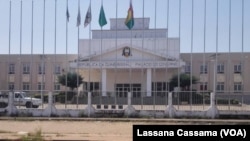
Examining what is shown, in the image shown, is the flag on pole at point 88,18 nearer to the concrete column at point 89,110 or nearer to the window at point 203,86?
the concrete column at point 89,110

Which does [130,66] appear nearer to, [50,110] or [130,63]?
[130,63]

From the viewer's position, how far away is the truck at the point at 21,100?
31.6 meters

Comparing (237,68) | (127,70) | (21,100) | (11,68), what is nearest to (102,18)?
(21,100)

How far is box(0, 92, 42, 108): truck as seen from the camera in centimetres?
3162

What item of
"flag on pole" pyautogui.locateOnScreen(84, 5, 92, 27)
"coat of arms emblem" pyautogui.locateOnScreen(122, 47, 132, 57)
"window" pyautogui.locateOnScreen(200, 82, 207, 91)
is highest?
"flag on pole" pyautogui.locateOnScreen(84, 5, 92, 27)

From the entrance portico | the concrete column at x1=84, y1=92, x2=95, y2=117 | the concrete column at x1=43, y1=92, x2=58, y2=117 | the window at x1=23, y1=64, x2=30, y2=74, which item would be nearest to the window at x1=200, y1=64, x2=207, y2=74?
→ the entrance portico

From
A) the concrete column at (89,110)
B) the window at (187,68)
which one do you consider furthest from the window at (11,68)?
the concrete column at (89,110)

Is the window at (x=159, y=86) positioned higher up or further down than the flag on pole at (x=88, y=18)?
further down

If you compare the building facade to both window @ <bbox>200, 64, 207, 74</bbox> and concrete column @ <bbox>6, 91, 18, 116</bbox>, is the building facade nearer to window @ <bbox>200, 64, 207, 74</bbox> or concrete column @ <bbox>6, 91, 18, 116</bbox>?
window @ <bbox>200, 64, 207, 74</bbox>

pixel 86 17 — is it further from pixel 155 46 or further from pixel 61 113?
pixel 155 46

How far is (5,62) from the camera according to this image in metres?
59.2

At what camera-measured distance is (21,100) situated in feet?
107

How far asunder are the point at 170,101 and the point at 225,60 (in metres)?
30.0

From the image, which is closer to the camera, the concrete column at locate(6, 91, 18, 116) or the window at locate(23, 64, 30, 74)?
the concrete column at locate(6, 91, 18, 116)
